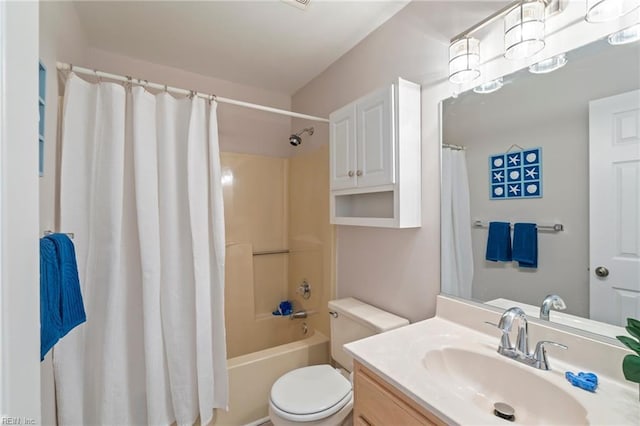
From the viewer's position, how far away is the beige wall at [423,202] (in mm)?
1387

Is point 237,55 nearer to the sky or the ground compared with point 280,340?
nearer to the sky

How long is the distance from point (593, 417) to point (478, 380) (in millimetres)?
339

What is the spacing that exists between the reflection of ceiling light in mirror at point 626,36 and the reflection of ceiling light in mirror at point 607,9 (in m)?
0.05

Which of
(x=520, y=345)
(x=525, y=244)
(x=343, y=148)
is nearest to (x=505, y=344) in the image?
(x=520, y=345)

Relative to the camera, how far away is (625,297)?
0.85 meters

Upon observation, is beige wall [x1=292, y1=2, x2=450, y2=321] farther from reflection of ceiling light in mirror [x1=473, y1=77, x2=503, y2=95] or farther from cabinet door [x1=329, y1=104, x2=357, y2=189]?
cabinet door [x1=329, y1=104, x2=357, y2=189]

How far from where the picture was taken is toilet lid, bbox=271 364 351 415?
4.28 ft

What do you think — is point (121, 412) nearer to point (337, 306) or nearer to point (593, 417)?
point (337, 306)

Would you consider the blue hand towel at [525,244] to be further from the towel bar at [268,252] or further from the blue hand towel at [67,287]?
the towel bar at [268,252]

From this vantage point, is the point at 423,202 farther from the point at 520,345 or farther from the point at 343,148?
the point at 520,345

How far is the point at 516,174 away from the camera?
1.10m

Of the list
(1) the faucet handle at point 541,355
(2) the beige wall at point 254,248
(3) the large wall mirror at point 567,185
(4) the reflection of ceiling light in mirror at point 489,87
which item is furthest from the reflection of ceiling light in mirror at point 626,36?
(2) the beige wall at point 254,248

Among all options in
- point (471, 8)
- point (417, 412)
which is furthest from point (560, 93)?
point (417, 412)

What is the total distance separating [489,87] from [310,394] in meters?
1.63
